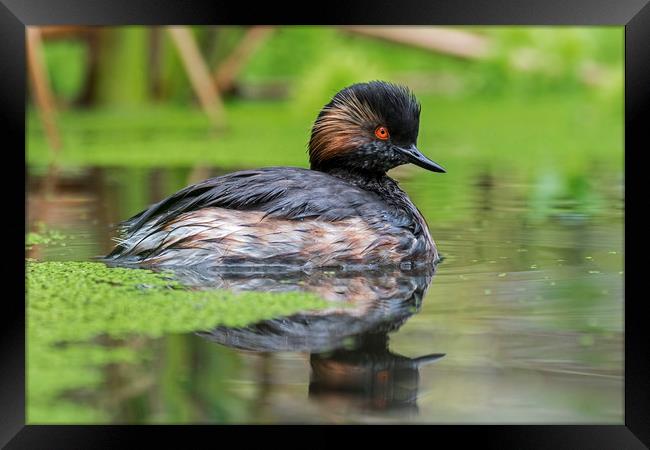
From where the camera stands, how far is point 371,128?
6.45 meters

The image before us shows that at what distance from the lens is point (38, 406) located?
146 inches

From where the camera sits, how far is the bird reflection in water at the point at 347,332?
382 centimetres

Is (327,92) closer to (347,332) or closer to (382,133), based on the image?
(382,133)

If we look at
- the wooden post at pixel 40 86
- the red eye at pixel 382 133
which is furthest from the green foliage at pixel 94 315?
the wooden post at pixel 40 86

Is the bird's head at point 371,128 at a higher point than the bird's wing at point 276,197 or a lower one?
higher

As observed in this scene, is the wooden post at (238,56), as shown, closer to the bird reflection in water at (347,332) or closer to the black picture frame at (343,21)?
the bird reflection in water at (347,332)

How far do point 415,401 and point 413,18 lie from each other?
143cm

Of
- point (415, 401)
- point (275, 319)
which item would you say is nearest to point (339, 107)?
point (275, 319)

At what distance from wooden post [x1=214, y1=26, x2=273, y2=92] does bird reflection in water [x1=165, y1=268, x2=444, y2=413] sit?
945 centimetres

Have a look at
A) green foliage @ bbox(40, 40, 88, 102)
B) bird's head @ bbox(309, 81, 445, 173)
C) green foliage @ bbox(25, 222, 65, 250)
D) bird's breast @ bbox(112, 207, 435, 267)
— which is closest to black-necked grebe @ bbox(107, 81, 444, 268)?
bird's breast @ bbox(112, 207, 435, 267)

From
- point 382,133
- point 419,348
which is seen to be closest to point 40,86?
point 382,133

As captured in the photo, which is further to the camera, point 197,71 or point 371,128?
point 197,71

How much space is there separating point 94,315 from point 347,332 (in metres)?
1.07
